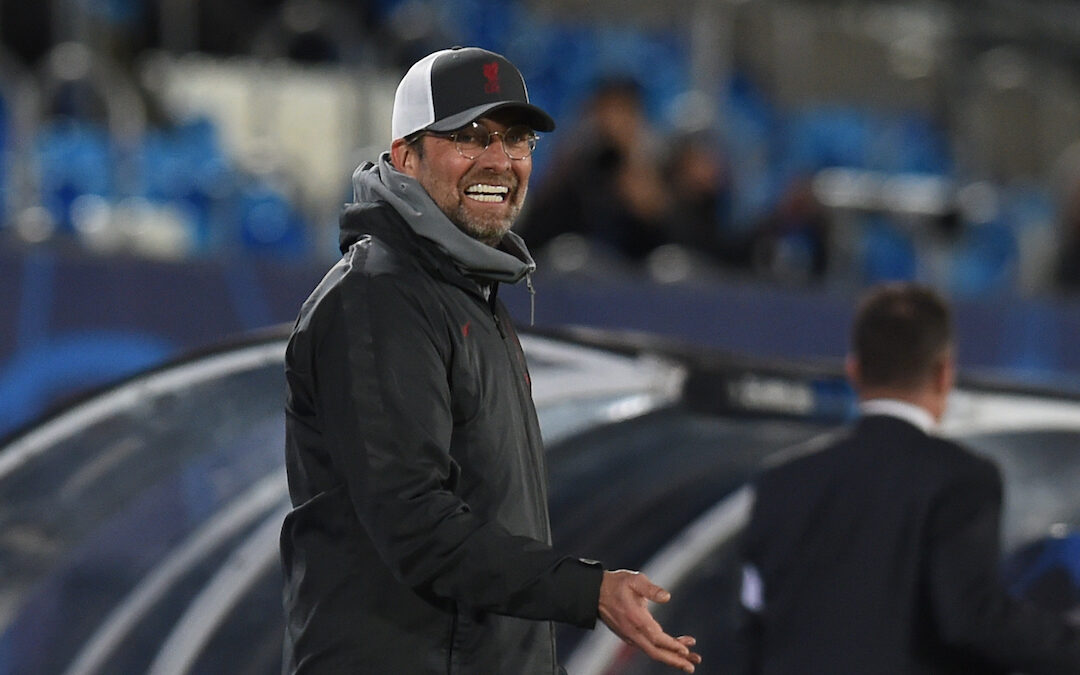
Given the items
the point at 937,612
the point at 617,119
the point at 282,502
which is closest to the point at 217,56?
the point at 617,119

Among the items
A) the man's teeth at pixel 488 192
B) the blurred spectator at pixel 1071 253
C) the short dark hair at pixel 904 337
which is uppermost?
the man's teeth at pixel 488 192

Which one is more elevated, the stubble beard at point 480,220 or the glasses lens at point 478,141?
the glasses lens at point 478,141

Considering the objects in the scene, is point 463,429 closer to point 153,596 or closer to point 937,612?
point 937,612

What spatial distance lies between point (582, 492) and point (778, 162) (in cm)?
564

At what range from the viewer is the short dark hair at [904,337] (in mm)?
3773

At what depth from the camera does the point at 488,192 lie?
262 cm

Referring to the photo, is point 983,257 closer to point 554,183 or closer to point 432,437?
point 554,183

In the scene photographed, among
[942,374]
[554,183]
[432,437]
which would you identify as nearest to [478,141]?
[432,437]

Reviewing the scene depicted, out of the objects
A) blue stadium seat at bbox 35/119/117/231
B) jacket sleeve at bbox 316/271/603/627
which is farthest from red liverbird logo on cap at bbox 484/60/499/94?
blue stadium seat at bbox 35/119/117/231

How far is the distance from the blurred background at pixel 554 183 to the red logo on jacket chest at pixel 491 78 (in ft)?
7.32

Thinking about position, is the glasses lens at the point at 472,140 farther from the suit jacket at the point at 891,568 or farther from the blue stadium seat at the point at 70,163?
the blue stadium seat at the point at 70,163

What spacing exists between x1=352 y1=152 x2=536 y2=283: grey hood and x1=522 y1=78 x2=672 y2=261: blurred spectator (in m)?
4.57

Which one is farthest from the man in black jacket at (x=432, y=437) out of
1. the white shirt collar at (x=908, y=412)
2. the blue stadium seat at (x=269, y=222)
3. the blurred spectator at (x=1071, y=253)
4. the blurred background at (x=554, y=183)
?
the blurred spectator at (x=1071, y=253)

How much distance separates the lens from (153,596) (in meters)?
4.25
